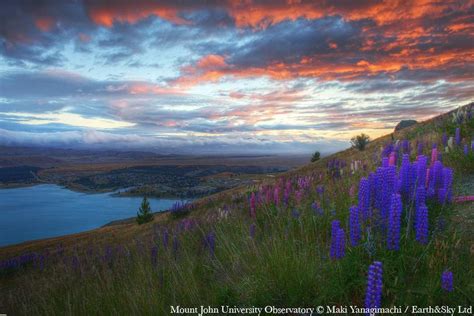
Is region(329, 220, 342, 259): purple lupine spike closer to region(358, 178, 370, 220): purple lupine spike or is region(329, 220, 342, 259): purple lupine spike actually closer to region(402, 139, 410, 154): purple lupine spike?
region(358, 178, 370, 220): purple lupine spike

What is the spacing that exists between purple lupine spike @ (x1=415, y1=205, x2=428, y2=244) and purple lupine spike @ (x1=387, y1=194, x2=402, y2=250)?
0.27 meters

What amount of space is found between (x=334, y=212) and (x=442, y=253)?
92.4 inches

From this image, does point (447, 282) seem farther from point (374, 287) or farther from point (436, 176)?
point (436, 176)

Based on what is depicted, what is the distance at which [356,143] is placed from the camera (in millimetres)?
21797

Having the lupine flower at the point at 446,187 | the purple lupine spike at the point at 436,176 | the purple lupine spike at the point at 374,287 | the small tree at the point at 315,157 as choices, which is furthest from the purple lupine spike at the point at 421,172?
the small tree at the point at 315,157

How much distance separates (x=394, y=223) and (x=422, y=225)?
14.3 inches

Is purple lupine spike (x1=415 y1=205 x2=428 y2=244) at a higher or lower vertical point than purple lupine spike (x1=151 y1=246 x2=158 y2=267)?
higher

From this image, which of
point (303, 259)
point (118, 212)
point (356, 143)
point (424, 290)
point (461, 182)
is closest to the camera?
point (424, 290)

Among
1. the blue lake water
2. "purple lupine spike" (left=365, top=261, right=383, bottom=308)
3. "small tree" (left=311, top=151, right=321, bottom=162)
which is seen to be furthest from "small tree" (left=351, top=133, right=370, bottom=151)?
the blue lake water

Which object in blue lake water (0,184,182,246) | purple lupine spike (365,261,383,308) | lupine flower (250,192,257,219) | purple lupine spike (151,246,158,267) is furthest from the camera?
blue lake water (0,184,182,246)

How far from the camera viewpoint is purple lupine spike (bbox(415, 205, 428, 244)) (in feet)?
10.9

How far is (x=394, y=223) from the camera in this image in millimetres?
3238

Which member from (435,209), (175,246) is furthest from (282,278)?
(175,246)

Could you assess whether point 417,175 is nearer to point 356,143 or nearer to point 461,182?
point 461,182
